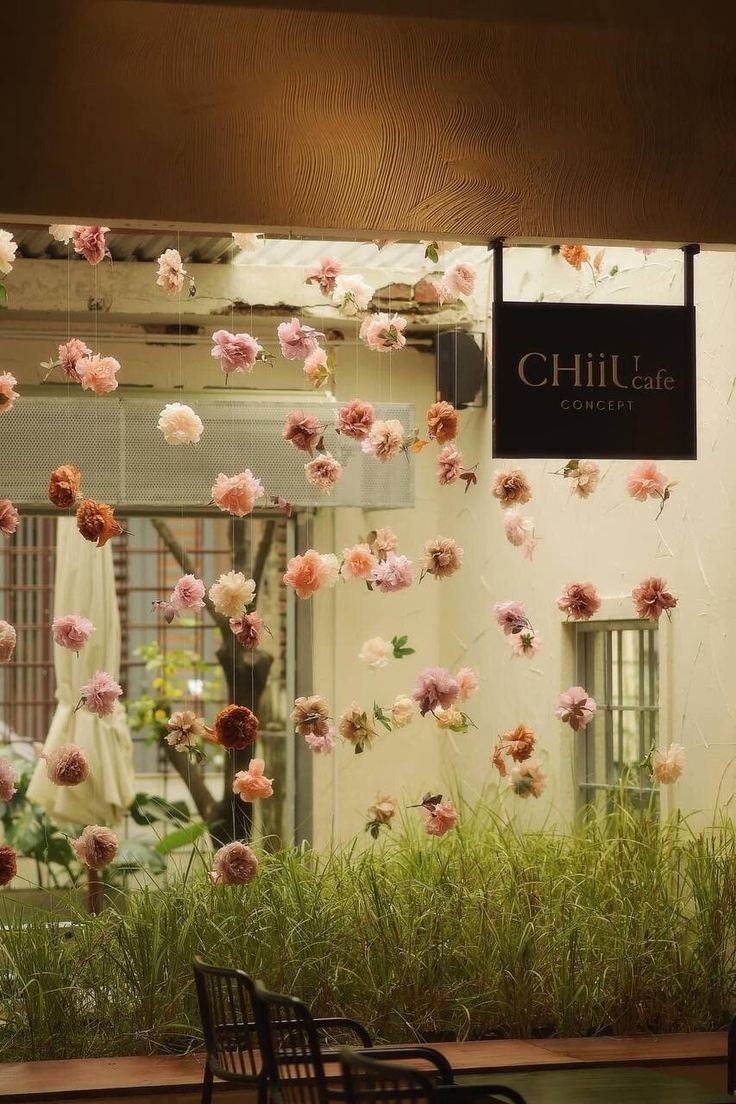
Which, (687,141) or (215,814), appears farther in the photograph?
(215,814)

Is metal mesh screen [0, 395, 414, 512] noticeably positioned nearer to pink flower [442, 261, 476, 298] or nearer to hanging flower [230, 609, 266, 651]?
pink flower [442, 261, 476, 298]

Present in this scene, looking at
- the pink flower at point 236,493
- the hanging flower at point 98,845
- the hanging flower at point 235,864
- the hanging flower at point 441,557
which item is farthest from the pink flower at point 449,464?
the hanging flower at point 98,845

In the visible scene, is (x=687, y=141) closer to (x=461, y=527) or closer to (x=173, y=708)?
(x=461, y=527)

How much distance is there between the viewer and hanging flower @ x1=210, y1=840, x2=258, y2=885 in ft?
16.7

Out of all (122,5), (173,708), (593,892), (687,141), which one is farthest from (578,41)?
(173,708)

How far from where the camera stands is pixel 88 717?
779 centimetres

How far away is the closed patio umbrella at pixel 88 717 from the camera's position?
25.2 feet

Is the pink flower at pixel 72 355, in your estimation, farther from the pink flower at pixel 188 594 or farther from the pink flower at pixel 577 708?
the pink flower at pixel 577 708

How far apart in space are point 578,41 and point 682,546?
8.23 feet

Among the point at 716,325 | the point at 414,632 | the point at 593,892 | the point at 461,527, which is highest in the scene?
the point at 716,325

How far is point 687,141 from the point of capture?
3.96 m

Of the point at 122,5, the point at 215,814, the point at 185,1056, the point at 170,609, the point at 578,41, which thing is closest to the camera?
the point at 122,5

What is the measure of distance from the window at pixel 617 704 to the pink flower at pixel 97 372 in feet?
7.97

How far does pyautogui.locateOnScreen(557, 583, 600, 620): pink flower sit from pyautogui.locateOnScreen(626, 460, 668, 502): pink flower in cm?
39
